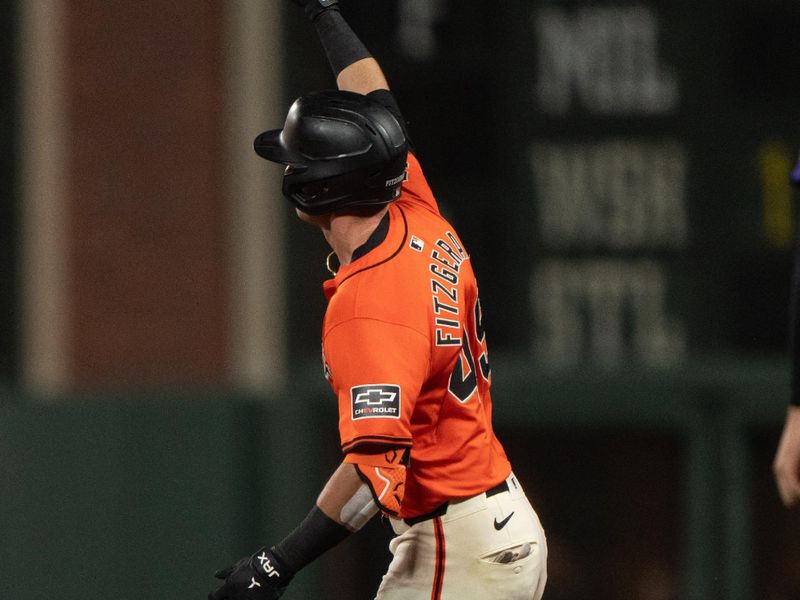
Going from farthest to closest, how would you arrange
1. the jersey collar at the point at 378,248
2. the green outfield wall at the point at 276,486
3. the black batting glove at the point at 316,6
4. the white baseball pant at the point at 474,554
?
the green outfield wall at the point at 276,486
the black batting glove at the point at 316,6
the white baseball pant at the point at 474,554
the jersey collar at the point at 378,248

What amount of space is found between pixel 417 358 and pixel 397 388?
8 centimetres

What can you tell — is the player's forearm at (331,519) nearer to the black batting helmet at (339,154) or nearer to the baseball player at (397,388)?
the baseball player at (397,388)

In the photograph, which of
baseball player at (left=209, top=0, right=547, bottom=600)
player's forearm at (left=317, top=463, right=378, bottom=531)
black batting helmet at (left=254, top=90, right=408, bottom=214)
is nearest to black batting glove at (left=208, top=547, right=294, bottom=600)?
baseball player at (left=209, top=0, right=547, bottom=600)

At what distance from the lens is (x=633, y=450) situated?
6617 millimetres

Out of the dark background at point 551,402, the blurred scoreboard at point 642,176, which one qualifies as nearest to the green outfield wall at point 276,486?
the dark background at point 551,402

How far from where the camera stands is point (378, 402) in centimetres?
303

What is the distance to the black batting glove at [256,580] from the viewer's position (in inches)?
123

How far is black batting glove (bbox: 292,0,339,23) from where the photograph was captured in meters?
3.83

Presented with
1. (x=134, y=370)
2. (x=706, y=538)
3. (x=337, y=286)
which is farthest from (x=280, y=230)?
(x=337, y=286)

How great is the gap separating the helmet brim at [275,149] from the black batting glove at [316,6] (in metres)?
0.57

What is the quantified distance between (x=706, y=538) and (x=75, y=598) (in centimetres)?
250

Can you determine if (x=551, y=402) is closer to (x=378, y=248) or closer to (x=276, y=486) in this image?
(x=276, y=486)

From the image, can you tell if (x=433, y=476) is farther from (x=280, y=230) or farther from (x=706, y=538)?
(x=280, y=230)

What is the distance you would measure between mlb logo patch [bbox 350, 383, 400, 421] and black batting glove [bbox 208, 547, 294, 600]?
1.08 feet
